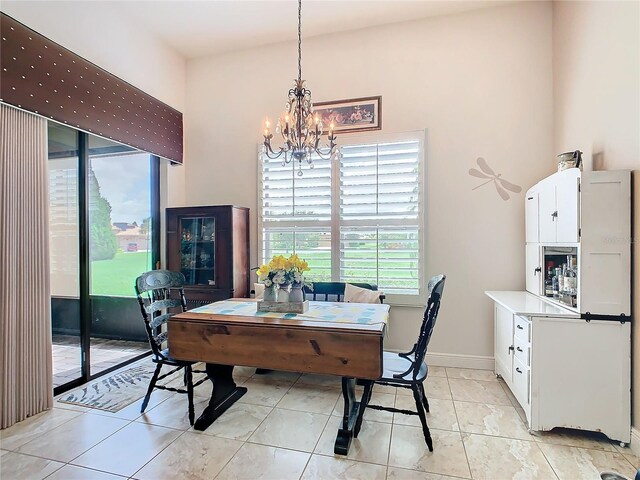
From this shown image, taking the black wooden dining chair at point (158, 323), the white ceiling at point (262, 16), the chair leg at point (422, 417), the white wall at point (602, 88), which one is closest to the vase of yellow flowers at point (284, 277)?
the black wooden dining chair at point (158, 323)

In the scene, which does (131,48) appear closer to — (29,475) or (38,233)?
(38,233)

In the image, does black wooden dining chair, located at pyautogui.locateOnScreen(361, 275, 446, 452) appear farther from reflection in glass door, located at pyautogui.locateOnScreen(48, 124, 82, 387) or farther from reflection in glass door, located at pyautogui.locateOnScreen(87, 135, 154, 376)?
reflection in glass door, located at pyautogui.locateOnScreen(87, 135, 154, 376)

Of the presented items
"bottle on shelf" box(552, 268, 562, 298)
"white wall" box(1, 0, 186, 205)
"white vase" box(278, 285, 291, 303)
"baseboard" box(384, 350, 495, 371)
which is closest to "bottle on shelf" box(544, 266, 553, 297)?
"bottle on shelf" box(552, 268, 562, 298)

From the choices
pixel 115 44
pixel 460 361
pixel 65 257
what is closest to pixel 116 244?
pixel 65 257

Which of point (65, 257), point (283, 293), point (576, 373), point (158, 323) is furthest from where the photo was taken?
point (65, 257)

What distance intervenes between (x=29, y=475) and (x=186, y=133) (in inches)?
131

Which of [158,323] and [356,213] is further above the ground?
[356,213]

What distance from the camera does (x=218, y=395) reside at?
2.33 m

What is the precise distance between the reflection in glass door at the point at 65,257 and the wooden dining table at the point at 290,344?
4.35 ft

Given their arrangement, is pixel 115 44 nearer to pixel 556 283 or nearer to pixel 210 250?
pixel 210 250

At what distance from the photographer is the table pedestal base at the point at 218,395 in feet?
7.10

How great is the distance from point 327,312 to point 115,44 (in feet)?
10.1

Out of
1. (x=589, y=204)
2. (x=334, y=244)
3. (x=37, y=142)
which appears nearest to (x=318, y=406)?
(x=334, y=244)

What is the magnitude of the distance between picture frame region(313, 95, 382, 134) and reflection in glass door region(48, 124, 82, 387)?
2.24m
